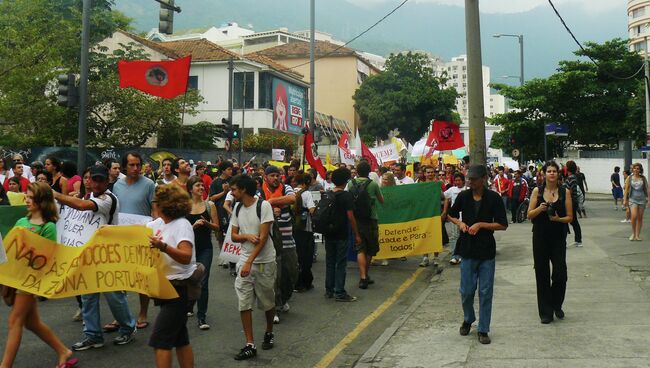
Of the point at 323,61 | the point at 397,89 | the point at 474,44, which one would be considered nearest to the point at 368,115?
the point at 397,89

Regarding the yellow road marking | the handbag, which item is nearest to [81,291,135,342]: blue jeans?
the handbag

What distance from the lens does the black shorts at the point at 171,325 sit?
16.2ft

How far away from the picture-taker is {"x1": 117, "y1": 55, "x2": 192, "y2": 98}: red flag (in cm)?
1483

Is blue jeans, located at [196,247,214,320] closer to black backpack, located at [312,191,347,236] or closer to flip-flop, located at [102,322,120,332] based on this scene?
flip-flop, located at [102,322,120,332]

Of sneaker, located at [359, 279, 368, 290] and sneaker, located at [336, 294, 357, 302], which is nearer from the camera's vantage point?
sneaker, located at [336, 294, 357, 302]

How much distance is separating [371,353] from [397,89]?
5946cm

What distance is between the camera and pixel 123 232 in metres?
5.77

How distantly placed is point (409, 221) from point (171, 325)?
7.12 m

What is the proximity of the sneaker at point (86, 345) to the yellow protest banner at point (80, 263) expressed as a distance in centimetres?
97

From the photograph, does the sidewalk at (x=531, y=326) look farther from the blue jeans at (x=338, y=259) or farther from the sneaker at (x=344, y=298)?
the blue jeans at (x=338, y=259)

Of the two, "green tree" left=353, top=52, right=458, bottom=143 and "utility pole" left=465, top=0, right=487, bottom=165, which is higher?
"green tree" left=353, top=52, right=458, bottom=143

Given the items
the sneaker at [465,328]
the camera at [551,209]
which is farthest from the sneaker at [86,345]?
the camera at [551,209]

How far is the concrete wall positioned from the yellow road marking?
31.1 meters

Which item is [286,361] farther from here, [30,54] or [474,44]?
[30,54]
